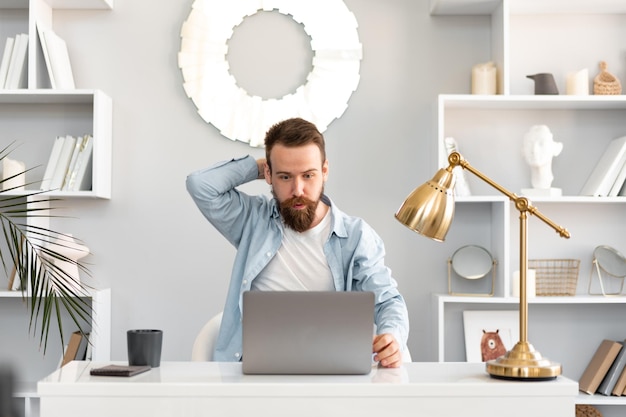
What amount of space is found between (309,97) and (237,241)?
0.94 m

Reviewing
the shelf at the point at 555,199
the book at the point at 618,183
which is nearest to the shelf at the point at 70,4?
the shelf at the point at 555,199

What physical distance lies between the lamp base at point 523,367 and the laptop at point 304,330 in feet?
0.93

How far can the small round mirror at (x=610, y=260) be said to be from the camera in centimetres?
337

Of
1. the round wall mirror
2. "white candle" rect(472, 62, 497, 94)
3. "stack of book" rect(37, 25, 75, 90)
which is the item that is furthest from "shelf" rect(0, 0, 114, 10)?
"white candle" rect(472, 62, 497, 94)

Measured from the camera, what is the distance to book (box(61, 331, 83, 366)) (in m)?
3.18

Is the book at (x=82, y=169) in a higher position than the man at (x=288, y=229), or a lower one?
higher

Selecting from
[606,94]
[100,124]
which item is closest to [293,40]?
[100,124]

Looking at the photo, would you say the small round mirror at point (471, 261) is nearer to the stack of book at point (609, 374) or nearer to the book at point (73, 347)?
the stack of book at point (609, 374)

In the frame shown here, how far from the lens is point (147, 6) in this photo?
135 inches

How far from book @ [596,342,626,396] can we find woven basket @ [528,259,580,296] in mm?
314

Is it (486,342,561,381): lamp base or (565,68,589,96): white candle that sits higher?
(565,68,589,96): white candle

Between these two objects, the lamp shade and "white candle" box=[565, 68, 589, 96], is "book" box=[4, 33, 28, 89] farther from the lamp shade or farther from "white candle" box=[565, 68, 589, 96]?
"white candle" box=[565, 68, 589, 96]

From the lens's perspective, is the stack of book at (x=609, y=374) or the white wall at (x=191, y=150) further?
the white wall at (x=191, y=150)

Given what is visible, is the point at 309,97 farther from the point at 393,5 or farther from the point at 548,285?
the point at 548,285
